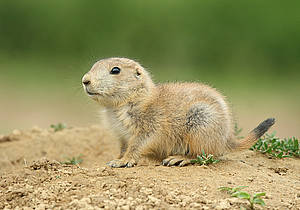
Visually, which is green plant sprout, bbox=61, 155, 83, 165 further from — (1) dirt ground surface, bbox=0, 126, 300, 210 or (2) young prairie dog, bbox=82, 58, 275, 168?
(1) dirt ground surface, bbox=0, 126, 300, 210

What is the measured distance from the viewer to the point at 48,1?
523 inches

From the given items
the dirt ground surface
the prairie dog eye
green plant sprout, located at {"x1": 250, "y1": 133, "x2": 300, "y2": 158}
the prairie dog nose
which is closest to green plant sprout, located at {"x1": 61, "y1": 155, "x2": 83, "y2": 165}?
the dirt ground surface

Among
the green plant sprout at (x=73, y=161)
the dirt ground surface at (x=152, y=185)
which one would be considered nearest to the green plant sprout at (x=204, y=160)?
the dirt ground surface at (x=152, y=185)

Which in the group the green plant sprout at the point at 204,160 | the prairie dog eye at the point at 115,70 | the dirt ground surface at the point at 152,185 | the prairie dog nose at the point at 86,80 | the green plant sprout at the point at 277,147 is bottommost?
the dirt ground surface at the point at 152,185

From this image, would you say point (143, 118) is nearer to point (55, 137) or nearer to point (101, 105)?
point (101, 105)

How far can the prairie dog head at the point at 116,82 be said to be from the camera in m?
5.19

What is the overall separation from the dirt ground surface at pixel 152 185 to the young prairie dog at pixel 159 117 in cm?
21

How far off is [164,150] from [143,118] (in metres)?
0.44

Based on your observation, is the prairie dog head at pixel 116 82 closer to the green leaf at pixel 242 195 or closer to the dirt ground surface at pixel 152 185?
the dirt ground surface at pixel 152 185

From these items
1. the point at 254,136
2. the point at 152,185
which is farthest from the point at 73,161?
the point at 254,136

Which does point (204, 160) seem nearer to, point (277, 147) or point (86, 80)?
point (277, 147)

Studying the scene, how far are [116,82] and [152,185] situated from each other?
1.61 metres

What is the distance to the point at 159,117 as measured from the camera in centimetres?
524

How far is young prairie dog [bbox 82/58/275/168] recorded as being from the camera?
5160 mm
